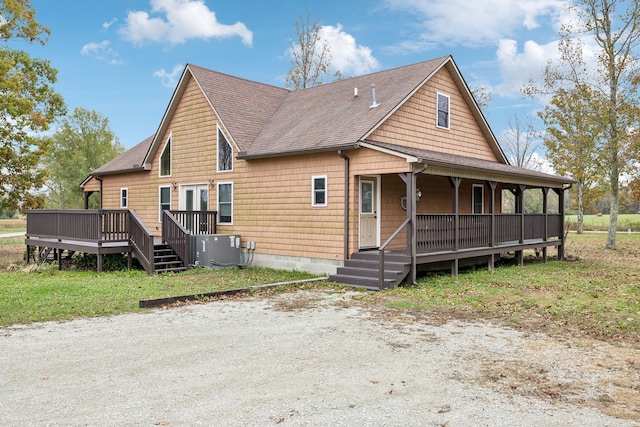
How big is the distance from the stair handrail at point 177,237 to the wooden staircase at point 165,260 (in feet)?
0.49

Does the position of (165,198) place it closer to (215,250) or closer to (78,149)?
(215,250)

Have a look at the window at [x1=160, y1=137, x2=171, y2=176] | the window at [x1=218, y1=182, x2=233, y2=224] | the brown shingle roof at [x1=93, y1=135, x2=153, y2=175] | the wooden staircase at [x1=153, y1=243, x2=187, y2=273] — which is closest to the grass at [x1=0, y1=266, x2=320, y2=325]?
the wooden staircase at [x1=153, y1=243, x2=187, y2=273]

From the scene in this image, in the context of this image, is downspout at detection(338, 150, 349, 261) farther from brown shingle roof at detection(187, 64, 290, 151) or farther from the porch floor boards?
brown shingle roof at detection(187, 64, 290, 151)

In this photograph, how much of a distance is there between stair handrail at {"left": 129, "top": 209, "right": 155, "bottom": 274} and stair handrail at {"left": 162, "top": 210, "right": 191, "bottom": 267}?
886 mm

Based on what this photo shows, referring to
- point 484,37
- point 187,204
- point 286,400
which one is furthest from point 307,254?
point 484,37

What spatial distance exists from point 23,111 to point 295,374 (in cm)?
2161

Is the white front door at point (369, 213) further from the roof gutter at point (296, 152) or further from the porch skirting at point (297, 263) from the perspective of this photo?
the roof gutter at point (296, 152)

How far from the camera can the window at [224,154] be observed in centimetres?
1690

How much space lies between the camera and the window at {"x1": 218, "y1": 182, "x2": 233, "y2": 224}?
1697 centimetres

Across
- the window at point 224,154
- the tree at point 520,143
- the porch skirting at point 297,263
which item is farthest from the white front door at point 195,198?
the tree at point 520,143

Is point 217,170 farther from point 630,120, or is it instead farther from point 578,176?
point 578,176

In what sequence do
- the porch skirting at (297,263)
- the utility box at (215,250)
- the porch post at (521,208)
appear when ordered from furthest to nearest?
the porch post at (521,208) → the utility box at (215,250) → the porch skirting at (297,263)

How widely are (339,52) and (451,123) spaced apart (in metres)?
20.8

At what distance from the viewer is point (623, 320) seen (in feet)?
28.7
